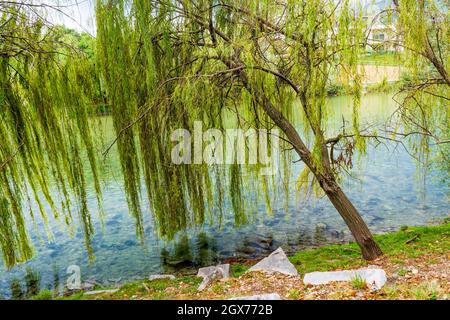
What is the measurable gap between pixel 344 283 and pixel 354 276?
0.14 meters

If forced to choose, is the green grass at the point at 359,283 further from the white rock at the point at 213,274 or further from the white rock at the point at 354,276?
the white rock at the point at 213,274

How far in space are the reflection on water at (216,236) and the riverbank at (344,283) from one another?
77 cm

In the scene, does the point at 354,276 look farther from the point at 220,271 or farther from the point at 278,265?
the point at 220,271

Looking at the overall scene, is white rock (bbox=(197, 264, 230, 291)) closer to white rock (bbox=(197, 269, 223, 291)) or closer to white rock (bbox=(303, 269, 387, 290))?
white rock (bbox=(197, 269, 223, 291))

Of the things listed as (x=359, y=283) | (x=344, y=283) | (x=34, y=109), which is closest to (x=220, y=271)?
(x=344, y=283)

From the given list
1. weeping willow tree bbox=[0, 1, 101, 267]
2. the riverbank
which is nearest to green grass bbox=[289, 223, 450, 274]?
the riverbank

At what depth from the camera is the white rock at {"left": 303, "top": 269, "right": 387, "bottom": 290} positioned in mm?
3145

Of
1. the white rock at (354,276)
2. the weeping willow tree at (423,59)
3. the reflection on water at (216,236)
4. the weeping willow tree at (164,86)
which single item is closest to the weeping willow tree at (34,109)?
the weeping willow tree at (164,86)

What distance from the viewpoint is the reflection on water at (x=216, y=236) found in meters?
6.18

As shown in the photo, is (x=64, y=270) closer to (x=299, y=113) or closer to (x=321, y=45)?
(x=299, y=113)

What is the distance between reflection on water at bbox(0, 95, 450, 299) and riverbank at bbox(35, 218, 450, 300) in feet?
2.53

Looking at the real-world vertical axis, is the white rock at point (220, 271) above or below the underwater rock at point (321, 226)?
above

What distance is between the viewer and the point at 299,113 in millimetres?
6188
